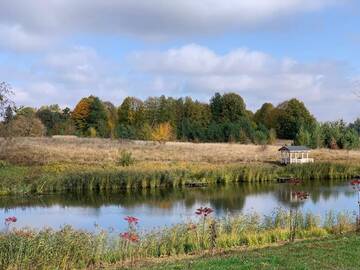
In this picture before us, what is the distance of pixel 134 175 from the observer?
35.3 metres

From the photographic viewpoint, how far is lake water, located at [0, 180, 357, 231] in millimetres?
22062

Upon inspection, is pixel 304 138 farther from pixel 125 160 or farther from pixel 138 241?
pixel 138 241

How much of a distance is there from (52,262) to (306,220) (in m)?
8.34

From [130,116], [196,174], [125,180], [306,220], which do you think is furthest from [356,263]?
[130,116]

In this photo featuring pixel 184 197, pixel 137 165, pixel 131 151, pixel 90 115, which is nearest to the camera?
pixel 184 197

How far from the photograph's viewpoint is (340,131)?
64812mm

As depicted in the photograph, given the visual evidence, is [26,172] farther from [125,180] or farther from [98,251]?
[98,251]

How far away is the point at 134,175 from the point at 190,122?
44089mm

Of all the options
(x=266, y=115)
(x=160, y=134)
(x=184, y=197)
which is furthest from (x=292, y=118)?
(x=184, y=197)

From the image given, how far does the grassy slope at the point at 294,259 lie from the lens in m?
8.80

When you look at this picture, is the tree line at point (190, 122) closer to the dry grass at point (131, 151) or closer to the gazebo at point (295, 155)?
the dry grass at point (131, 151)

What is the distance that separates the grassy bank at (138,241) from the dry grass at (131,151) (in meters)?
26.7

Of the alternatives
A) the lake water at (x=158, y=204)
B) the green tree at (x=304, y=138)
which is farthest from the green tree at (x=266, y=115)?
the lake water at (x=158, y=204)

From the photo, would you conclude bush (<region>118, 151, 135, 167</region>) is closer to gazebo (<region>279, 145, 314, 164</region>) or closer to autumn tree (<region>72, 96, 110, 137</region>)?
gazebo (<region>279, 145, 314, 164</region>)
